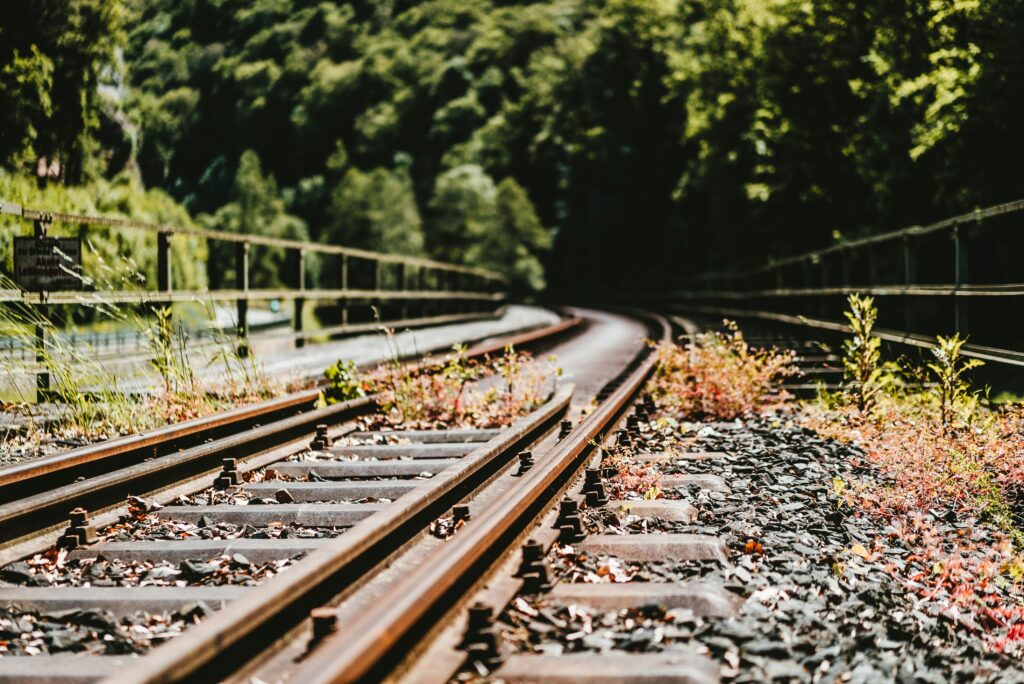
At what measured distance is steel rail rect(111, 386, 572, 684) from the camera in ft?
7.23

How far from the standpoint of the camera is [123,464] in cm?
501

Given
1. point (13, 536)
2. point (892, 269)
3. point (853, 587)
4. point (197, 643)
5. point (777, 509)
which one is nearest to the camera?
point (197, 643)

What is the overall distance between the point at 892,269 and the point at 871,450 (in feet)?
56.8

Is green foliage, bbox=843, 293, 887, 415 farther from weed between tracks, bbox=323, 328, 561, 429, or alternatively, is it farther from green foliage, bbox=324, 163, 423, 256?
green foliage, bbox=324, 163, 423, 256

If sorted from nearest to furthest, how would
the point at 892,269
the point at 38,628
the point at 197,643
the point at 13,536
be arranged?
the point at 197,643, the point at 38,628, the point at 13,536, the point at 892,269

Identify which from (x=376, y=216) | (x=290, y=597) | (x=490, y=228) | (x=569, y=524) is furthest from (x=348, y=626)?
(x=376, y=216)

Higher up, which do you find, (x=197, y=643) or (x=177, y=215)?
(x=177, y=215)

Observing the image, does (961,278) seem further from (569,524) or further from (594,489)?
(569,524)

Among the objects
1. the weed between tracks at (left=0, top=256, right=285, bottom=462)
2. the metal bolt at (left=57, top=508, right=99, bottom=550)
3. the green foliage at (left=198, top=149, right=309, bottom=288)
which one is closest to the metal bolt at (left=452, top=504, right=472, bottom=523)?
the metal bolt at (left=57, top=508, right=99, bottom=550)

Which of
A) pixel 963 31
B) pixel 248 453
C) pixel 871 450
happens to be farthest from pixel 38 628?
pixel 963 31

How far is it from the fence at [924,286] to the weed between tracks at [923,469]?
51 cm

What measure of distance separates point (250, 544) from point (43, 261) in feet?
14.5

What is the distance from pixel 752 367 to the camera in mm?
8086

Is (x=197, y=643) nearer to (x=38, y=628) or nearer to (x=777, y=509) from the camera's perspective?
(x=38, y=628)
